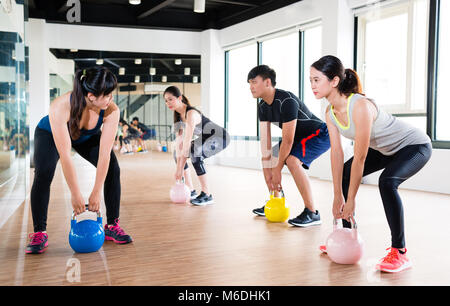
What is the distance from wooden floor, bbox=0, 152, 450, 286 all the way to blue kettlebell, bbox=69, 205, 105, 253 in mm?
56

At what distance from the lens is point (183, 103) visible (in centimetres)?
379

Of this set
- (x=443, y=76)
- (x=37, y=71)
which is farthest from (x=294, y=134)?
(x=37, y=71)

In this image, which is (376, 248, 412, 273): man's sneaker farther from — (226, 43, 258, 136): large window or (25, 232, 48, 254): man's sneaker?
(226, 43, 258, 136): large window

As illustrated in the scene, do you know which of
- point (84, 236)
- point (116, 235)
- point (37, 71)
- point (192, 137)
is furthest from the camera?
point (37, 71)

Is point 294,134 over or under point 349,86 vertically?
under

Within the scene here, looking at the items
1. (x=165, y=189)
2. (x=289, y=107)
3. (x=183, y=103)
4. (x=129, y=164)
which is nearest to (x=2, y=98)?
(x=183, y=103)

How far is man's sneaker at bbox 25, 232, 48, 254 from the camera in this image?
7.55 feet

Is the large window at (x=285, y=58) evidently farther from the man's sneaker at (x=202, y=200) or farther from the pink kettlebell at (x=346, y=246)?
the pink kettlebell at (x=346, y=246)

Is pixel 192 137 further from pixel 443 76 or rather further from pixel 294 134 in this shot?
pixel 443 76

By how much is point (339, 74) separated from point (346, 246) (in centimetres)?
85

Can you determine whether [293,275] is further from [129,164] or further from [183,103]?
[129,164]

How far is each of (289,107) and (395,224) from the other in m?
1.14

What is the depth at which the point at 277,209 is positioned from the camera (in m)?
3.12

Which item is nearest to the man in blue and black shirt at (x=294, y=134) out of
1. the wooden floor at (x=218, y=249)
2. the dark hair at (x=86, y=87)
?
the wooden floor at (x=218, y=249)
